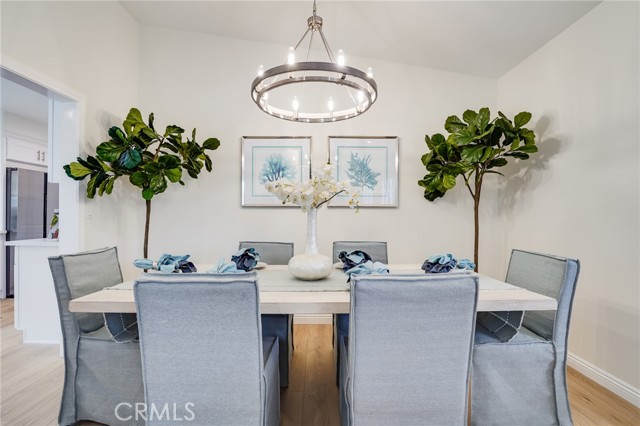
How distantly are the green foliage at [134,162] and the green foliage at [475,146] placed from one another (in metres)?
2.23

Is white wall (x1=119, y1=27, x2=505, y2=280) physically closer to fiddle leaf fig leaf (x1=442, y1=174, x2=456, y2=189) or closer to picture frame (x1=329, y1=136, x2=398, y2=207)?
picture frame (x1=329, y1=136, x2=398, y2=207)

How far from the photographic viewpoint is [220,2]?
2689 millimetres

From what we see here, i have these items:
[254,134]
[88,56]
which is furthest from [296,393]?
[88,56]

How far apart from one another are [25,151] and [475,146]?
5904mm

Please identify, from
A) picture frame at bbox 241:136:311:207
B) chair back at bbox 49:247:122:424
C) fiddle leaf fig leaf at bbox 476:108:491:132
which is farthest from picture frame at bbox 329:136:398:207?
chair back at bbox 49:247:122:424

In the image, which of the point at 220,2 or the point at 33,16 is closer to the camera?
the point at 33,16

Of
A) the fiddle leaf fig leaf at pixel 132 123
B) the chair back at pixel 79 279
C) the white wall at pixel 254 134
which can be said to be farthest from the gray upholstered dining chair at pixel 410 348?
the fiddle leaf fig leaf at pixel 132 123

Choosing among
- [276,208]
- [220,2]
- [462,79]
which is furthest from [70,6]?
[462,79]

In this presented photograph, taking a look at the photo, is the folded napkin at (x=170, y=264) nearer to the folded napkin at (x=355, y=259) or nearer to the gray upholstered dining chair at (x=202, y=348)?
the gray upholstered dining chair at (x=202, y=348)

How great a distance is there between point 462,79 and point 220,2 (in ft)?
8.22

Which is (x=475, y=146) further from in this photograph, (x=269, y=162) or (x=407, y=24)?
(x=269, y=162)

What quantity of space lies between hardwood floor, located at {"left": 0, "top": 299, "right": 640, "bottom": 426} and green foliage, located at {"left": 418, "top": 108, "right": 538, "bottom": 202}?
1632 millimetres

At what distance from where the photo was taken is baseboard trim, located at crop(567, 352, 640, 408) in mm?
1904

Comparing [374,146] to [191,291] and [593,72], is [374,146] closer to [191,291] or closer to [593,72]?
[593,72]
